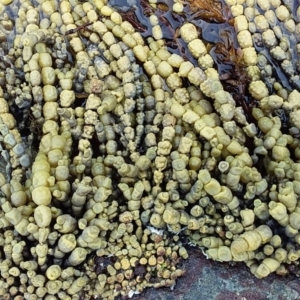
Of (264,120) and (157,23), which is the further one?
(157,23)

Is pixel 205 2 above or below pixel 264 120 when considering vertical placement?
above

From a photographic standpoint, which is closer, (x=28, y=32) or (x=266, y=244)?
(x=266, y=244)

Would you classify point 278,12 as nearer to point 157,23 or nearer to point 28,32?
point 157,23

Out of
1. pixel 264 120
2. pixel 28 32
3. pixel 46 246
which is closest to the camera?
pixel 46 246

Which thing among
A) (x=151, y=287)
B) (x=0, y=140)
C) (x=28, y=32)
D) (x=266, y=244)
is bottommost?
(x=151, y=287)

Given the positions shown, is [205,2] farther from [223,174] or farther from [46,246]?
[46,246]

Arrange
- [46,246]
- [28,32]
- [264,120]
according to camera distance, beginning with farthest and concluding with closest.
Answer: [28,32] → [264,120] → [46,246]

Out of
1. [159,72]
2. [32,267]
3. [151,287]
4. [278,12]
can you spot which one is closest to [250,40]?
[278,12]

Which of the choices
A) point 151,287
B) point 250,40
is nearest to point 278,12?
point 250,40

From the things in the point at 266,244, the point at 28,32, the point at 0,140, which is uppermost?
the point at 28,32
